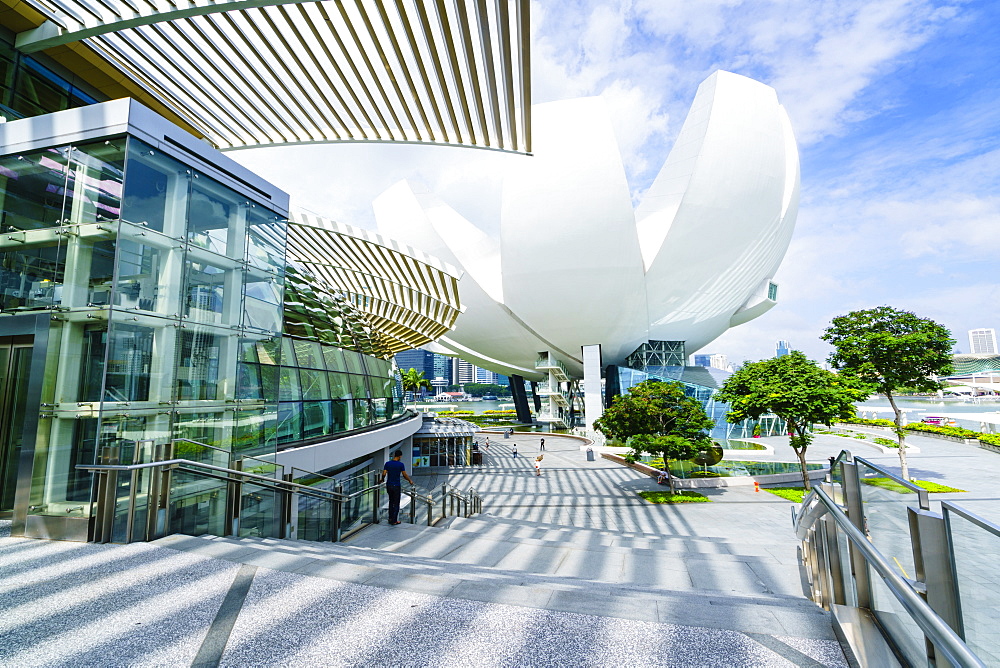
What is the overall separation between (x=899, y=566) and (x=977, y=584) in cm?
46

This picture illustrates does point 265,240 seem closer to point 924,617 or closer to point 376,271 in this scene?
point 924,617

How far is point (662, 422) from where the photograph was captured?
19.3 metres

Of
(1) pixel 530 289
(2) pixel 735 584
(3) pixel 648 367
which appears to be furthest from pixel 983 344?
(2) pixel 735 584

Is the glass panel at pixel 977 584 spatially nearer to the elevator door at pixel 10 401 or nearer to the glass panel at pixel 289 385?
the elevator door at pixel 10 401

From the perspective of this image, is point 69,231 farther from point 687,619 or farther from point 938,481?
point 938,481

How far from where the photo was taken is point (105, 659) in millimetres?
2609

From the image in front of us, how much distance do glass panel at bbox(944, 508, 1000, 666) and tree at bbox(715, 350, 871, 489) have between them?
1738 centimetres

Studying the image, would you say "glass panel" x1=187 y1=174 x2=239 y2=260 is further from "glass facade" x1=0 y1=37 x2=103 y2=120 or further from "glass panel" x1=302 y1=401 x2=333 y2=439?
"glass panel" x1=302 y1=401 x2=333 y2=439

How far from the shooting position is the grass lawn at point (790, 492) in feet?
55.6

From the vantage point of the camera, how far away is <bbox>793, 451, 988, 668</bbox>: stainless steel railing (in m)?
1.56

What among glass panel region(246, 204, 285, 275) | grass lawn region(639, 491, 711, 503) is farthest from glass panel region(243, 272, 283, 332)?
grass lawn region(639, 491, 711, 503)

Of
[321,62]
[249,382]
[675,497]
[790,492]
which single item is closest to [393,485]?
[249,382]

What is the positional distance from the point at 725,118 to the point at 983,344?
19648 cm

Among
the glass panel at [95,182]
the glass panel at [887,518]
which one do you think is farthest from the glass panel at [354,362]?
the glass panel at [887,518]
